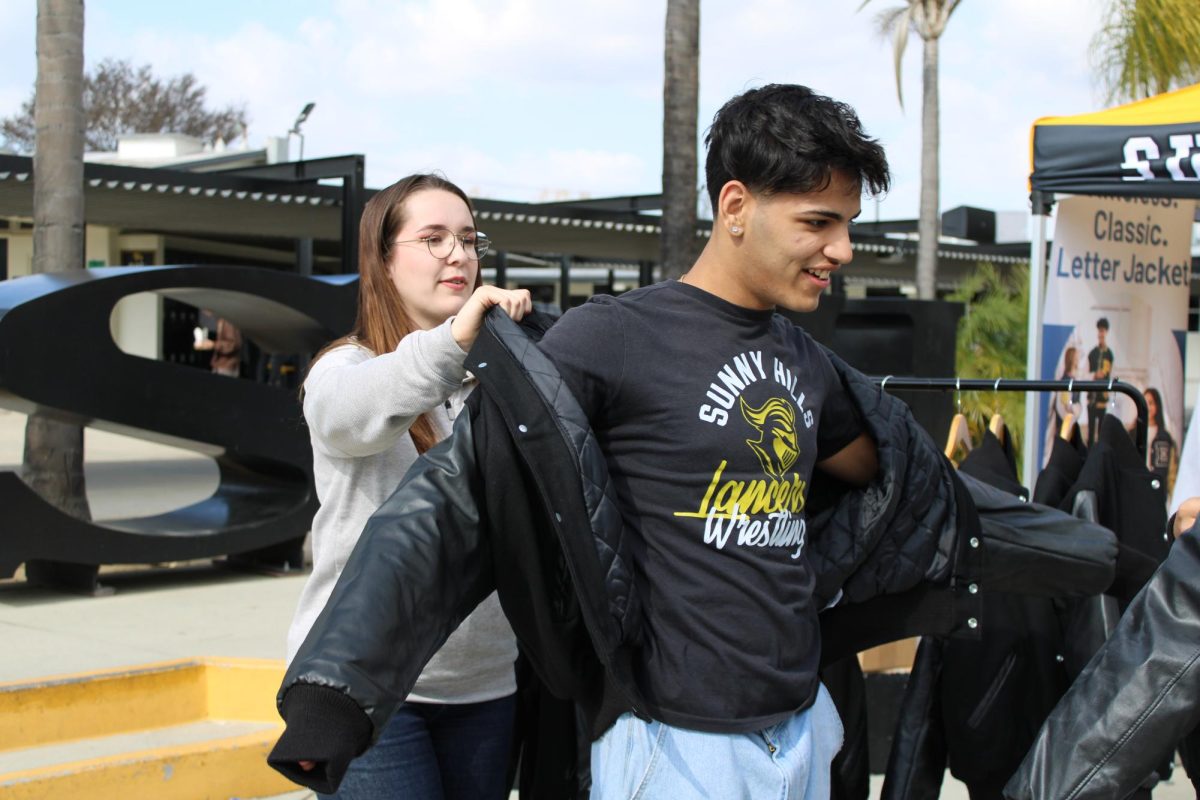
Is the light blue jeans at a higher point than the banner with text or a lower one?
lower

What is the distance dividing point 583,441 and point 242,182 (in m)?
10.7

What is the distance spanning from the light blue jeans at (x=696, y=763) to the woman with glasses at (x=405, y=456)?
1.48 ft

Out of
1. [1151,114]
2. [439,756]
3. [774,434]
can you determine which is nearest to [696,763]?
[774,434]

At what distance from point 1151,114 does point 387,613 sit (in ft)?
18.1

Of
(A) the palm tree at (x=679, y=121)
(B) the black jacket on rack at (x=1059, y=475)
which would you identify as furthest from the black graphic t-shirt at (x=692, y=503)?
(A) the palm tree at (x=679, y=121)

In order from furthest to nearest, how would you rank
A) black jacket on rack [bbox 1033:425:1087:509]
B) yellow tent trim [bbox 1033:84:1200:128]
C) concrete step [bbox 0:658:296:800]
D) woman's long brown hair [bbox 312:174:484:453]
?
yellow tent trim [bbox 1033:84:1200:128], concrete step [bbox 0:658:296:800], black jacket on rack [bbox 1033:425:1087:509], woman's long brown hair [bbox 312:174:484:453]

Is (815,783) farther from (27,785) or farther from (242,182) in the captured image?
(242,182)

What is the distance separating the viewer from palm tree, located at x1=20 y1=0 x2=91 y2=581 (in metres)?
8.02


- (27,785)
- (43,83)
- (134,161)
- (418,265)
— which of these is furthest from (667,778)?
(134,161)

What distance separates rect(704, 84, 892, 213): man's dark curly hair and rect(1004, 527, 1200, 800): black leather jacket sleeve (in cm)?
93

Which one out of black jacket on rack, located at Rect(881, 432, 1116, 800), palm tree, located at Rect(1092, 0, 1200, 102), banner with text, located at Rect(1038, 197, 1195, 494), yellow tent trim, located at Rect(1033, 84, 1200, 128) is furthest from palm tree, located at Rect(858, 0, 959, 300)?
black jacket on rack, located at Rect(881, 432, 1116, 800)

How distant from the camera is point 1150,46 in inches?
408

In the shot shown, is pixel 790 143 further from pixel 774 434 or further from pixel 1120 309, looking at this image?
pixel 1120 309

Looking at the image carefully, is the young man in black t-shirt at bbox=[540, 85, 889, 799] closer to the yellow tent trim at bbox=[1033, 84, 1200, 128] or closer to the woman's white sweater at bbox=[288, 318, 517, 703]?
the woman's white sweater at bbox=[288, 318, 517, 703]
